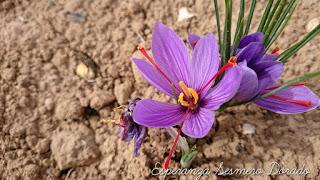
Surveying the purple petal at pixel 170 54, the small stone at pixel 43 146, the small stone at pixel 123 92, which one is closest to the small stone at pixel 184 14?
the small stone at pixel 123 92

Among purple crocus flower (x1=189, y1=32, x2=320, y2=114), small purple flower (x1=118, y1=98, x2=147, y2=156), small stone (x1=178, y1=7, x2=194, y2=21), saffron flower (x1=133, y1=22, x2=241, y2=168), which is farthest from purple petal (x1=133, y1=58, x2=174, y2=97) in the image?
small stone (x1=178, y1=7, x2=194, y2=21)

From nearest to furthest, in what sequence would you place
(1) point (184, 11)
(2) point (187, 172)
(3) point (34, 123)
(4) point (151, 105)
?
(4) point (151, 105) → (2) point (187, 172) → (3) point (34, 123) → (1) point (184, 11)

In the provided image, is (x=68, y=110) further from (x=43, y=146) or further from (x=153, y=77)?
(x=153, y=77)

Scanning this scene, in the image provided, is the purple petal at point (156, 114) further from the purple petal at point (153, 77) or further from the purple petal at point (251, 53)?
the purple petal at point (251, 53)

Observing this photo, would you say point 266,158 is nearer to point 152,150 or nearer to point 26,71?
point 152,150

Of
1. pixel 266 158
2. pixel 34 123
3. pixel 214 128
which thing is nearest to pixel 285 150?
pixel 266 158
